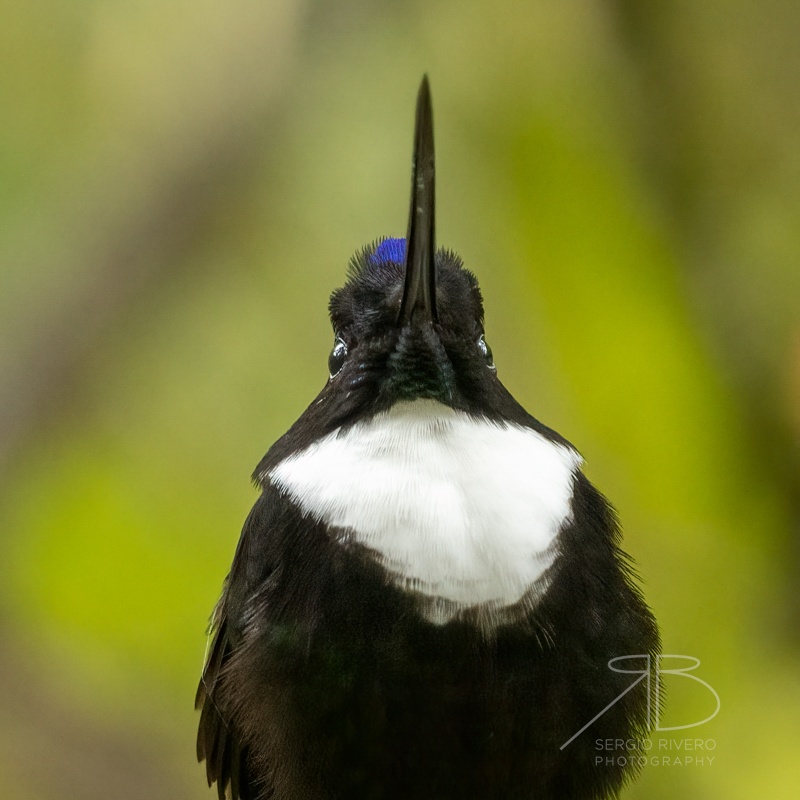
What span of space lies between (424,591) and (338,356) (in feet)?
1.27

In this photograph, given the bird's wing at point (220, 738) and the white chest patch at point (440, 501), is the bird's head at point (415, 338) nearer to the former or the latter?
the white chest patch at point (440, 501)

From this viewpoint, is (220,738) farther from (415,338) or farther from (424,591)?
(415,338)

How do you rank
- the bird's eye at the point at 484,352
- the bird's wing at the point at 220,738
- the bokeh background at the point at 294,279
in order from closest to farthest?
the bird's eye at the point at 484,352 < the bird's wing at the point at 220,738 < the bokeh background at the point at 294,279

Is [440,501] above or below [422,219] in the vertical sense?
below

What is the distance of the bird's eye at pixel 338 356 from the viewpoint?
1328mm

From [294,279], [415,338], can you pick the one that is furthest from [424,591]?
[294,279]

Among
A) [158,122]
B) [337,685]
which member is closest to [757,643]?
[337,685]

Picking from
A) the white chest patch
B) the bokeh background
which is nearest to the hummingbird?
the white chest patch

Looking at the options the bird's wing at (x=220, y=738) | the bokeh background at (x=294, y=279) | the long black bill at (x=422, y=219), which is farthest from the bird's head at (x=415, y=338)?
the bokeh background at (x=294, y=279)

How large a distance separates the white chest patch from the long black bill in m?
0.15

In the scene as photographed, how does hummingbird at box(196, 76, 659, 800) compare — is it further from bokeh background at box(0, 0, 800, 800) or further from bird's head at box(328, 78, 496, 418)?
bokeh background at box(0, 0, 800, 800)

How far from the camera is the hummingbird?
115cm

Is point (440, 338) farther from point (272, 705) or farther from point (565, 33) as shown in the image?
point (565, 33)

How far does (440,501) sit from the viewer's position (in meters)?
1.18
